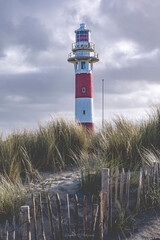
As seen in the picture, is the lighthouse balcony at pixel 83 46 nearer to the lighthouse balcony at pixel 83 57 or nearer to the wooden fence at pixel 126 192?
the lighthouse balcony at pixel 83 57

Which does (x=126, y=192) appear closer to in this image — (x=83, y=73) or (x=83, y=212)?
(x=83, y=212)

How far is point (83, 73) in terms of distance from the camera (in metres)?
19.6

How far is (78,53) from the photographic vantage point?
66.7 feet

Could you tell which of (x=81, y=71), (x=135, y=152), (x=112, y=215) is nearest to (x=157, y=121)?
(x=135, y=152)

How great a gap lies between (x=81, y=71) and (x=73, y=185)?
14901mm

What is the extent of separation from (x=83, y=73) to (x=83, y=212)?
16729 mm

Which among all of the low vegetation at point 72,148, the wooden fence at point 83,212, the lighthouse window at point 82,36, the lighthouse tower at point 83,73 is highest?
the lighthouse window at point 82,36

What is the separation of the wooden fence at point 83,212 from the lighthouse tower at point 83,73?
13433 mm

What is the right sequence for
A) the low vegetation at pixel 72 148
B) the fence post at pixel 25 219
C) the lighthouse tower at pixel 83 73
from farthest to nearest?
1. the lighthouse tower at pixel 83 73
2. the low vegetation at pixel 72 148
3. the fence post at pixel 25 219

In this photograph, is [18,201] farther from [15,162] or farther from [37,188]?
[15,162]

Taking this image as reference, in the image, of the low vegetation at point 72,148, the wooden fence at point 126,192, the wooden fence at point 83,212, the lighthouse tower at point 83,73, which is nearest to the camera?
the wooden fence at point 83,212

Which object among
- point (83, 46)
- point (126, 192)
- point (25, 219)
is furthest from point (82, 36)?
point (25, 219)

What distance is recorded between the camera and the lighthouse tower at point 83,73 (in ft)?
62.5

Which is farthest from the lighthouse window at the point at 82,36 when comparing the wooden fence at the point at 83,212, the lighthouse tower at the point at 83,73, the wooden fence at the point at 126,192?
the wooden fence at the point at 83,212
